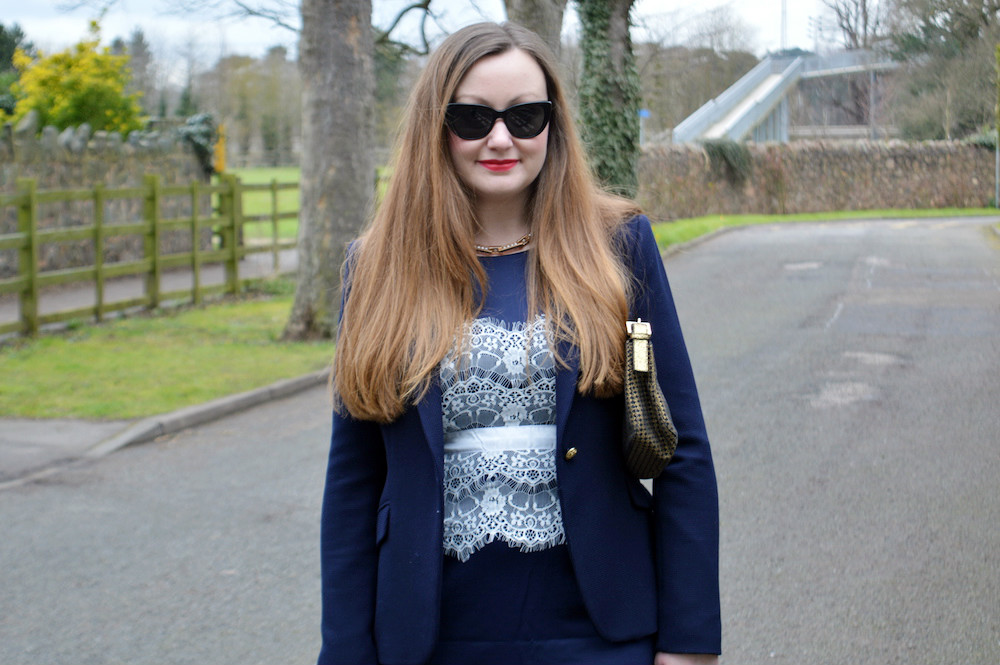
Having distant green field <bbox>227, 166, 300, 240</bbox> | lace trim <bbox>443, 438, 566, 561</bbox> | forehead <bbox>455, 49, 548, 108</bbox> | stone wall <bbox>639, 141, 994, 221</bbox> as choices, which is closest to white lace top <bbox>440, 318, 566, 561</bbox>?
lace trim <bbox>443, 438, 566, 561</bbox>

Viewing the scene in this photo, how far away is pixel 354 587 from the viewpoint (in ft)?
6.58

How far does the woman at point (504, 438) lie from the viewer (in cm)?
193

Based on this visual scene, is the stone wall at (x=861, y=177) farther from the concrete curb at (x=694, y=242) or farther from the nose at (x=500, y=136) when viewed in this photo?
the nose at (x=500, y=136)

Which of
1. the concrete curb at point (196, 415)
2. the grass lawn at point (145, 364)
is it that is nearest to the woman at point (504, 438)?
the concrete curb at point (196, 415)

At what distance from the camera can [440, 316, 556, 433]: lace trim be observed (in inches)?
77.1

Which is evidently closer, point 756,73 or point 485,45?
point 485,45

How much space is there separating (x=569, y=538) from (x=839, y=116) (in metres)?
66.7

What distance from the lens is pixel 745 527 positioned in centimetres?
552

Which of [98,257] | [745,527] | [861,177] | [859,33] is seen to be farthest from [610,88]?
[859,33]

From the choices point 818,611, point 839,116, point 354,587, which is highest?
point 839,116

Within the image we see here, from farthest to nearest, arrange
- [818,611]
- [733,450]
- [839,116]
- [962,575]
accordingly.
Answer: [839,116] → [733,450] → [962,575] → [818,611]

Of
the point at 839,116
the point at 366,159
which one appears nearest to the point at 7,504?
the point at 366,159

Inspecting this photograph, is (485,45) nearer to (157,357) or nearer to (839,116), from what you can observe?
(157,357)

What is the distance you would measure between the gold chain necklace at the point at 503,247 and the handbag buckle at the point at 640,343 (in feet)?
0.95
